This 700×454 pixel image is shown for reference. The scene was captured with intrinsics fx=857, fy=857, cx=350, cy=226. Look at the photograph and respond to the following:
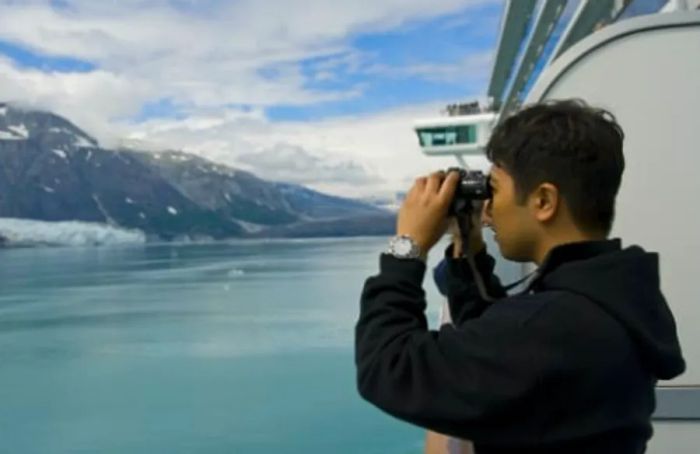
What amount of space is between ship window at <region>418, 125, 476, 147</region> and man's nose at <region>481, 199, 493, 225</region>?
1506 cm

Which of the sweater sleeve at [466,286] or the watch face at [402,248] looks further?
the sweater sleeve at [466,286]

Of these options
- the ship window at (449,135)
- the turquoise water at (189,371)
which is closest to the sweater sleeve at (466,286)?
the turquoise water at (189,371)

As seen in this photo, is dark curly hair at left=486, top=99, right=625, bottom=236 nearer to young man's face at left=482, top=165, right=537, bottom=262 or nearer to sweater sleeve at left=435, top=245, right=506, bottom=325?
young man's face at left=482, top=165, right=537, bottom=262

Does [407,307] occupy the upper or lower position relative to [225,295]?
upper

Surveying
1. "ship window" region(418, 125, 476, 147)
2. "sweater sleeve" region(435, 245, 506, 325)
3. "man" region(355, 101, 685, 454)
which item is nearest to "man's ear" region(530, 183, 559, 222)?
"man" region(355, 101, 685, 454)

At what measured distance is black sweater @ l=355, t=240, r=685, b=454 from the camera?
22.6 inches

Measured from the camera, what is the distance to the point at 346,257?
27.8 metres

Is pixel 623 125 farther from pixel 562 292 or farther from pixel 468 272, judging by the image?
pixel 562 292

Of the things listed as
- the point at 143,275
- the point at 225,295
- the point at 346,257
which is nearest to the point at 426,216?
the point at 225,295

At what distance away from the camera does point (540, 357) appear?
0.57 meters

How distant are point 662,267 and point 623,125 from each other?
0.67 feet

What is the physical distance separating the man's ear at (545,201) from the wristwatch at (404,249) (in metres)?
0.09

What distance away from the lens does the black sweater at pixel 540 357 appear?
22.6 inches

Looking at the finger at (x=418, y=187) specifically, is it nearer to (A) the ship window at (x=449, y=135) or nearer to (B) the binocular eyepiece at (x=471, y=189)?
(B) the binocular eyepiece at (x=471, y=189)
